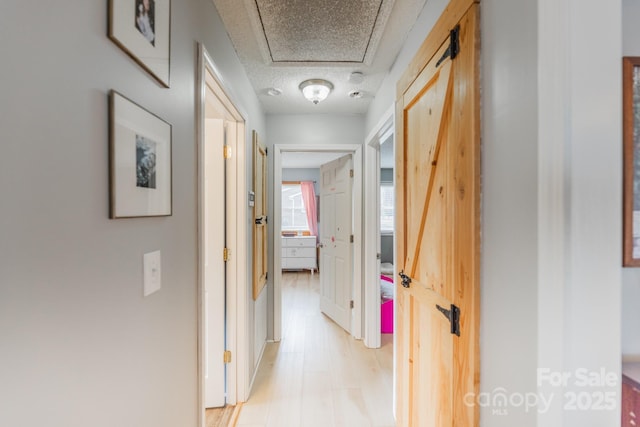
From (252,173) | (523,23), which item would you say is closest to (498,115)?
(523,23)

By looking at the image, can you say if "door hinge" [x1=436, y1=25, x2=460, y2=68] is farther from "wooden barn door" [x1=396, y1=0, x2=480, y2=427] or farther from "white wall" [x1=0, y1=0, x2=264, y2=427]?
"white wall" [x1=0, y1=0, x2=264, y2=427]

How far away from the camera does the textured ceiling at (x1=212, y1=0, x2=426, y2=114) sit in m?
1.38

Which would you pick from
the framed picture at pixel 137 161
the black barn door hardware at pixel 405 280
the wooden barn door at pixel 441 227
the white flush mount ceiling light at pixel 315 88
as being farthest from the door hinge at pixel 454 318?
the white flush mount ceiling light at pixel 315 88

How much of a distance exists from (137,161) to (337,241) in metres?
2.66

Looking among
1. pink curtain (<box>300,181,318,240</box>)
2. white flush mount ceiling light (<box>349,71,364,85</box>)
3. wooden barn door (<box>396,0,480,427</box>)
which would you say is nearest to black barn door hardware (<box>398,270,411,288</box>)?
wooden barn door (<box>396,0,480,427</box>)

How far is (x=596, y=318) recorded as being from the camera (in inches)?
24.3

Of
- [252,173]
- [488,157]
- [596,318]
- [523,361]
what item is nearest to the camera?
[596,318]

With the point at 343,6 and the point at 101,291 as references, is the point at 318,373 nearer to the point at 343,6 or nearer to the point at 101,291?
the point at 101,291

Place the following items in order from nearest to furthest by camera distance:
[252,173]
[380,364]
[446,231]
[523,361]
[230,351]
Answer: [523,361]
[446,231]
[230,351]
[252,173]
[380,364]

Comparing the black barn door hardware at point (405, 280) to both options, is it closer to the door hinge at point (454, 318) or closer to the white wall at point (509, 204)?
the door hinge at point (454, 318)

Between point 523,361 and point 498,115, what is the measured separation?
674mm

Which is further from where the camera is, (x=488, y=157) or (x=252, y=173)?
(x=252, y=173)

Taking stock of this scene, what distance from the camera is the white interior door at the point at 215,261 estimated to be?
187 cm

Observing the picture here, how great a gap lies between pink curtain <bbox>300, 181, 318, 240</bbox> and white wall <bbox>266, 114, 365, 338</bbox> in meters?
3.58
